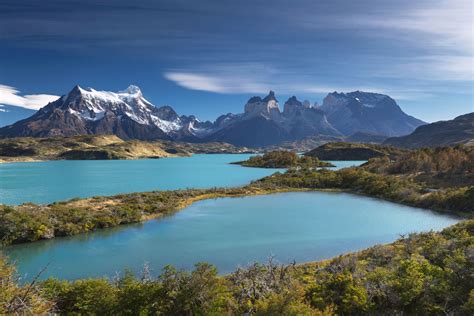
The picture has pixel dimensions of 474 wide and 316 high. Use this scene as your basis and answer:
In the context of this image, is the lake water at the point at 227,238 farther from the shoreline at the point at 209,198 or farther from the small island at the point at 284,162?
the small island at the point at 284,162

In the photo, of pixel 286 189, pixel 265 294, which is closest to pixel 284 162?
pixel 286 189

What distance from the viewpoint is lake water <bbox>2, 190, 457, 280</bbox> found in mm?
29641

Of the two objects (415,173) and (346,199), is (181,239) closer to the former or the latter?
(346,199)

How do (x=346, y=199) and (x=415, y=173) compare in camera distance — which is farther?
(x=415, y=173)

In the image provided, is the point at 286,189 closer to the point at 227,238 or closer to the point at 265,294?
the point at 227,238

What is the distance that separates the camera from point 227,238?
1485 inches

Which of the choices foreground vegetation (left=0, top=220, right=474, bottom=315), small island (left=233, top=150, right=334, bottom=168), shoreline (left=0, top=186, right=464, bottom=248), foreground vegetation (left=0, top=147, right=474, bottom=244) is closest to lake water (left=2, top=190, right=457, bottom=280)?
shoreline (left=0, top=186, right=464, bottom=248)

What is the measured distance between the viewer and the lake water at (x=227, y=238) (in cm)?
2964

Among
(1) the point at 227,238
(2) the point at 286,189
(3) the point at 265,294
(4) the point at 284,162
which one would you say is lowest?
(1) the point at 227,238

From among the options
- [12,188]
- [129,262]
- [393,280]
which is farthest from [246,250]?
[12,188]

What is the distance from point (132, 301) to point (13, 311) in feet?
20.1

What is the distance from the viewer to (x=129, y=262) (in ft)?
96.5

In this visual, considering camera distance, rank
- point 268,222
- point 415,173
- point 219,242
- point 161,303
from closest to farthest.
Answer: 1. point 161,303
2. point 219,242
3. point 268,222
4. point 415,173

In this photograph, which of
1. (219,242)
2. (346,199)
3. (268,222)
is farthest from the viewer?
(346,199)
